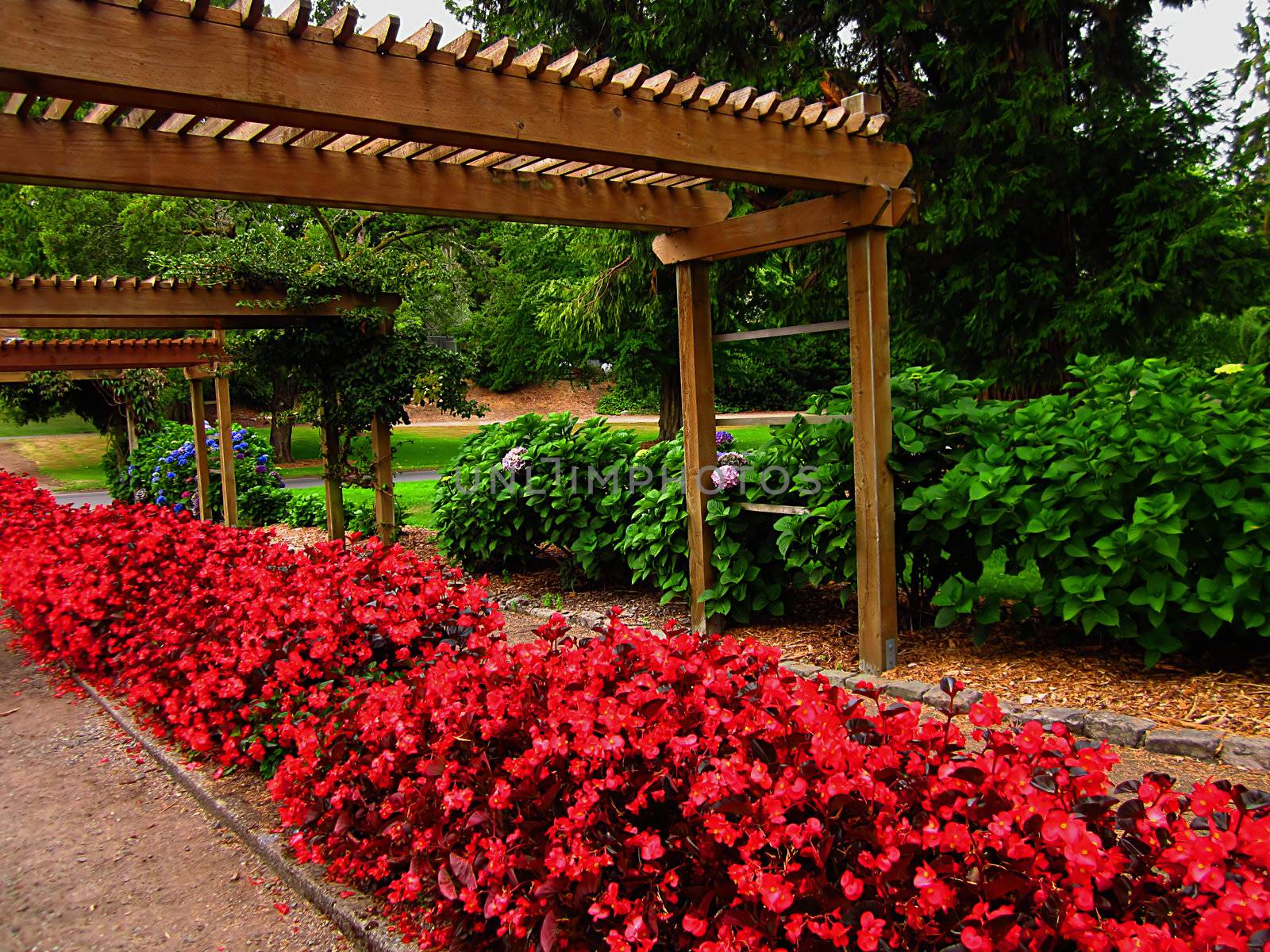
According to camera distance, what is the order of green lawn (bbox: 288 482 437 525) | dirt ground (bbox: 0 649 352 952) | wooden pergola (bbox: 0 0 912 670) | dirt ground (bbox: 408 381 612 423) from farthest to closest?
dirt ground (bbox: 408 381 612 423), green lawn (bbox: 288 482 437 525), wooden pergola (bbox: 0 0 912 670), dirt ground (bbox: 0 649 352 952)

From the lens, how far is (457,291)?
18188 millimetres

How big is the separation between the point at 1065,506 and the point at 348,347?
5.86 metres

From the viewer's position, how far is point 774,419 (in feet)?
16.2

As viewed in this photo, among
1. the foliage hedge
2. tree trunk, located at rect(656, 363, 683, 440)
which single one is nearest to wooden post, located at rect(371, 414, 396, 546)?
the foliage hedge

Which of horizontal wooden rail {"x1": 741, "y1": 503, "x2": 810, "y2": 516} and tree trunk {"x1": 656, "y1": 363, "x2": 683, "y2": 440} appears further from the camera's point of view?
tree trunk {"x1": 656, "y1": 363, "x2": 683, "y2": 440}

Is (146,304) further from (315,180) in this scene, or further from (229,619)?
(229,619)

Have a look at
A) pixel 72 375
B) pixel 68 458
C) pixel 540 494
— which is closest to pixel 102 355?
pixel 72 375

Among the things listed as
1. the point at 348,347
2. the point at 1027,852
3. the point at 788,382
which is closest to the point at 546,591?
the point at 348,347

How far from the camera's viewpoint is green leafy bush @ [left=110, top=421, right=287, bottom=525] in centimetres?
1097

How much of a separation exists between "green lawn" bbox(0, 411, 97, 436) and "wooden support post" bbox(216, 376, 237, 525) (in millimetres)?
26360

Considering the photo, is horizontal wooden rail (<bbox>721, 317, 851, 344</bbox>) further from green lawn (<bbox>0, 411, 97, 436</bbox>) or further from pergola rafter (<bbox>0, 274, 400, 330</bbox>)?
green lawn (<bbox>0, 411, 97, 436</bbox>)

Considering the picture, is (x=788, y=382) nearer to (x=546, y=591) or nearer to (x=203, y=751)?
(x=546, y=591)

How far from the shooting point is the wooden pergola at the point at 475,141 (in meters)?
2.57

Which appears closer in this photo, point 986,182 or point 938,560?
point 938,560
